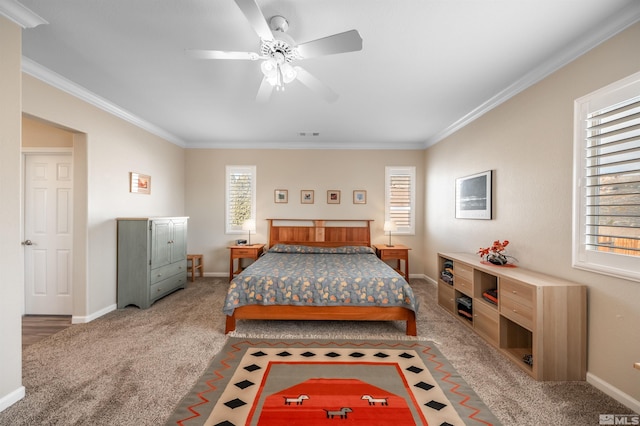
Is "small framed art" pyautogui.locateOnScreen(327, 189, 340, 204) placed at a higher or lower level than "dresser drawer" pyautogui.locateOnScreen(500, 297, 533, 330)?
higher

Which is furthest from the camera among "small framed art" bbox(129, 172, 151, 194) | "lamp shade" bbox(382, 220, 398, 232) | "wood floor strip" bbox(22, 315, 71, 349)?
"lamp shade" bbox(382, 220, 398, 232)

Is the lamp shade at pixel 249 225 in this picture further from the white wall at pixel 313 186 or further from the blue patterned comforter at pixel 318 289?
the blue patterned comforter at pixel 318 289

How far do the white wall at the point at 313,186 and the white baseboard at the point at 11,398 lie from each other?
12.6 ft

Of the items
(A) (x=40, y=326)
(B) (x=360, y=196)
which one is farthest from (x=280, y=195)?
(A) (x=40, y=326)

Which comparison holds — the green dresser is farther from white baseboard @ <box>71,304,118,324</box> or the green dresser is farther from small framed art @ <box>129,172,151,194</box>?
small framed art @ <box>129,172,151,194</box>

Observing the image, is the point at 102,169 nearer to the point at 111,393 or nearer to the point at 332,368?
the point at 111,393

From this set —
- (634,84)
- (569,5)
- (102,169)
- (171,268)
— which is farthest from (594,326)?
(102,169)

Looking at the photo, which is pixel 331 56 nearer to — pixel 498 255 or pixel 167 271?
pixel 498 255

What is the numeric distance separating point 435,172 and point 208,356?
4.73 m

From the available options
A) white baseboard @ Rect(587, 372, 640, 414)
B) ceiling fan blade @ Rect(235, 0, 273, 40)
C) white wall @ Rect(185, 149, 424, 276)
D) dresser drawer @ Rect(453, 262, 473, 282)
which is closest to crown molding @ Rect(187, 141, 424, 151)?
white wall @ Rect(185, 149, 424, 276)

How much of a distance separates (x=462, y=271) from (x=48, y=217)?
5.39 m

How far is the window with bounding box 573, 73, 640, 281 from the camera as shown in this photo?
198 centimetres

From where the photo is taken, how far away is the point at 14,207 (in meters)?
2.09

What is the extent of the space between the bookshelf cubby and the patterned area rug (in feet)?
2.24
